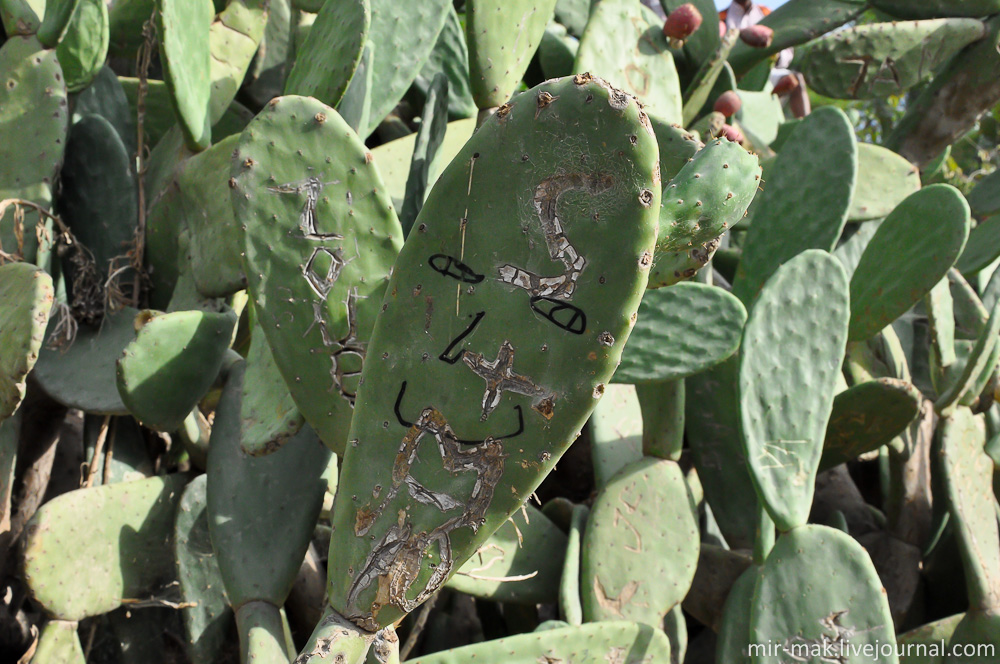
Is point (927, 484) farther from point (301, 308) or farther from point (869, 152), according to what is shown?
point (301, 308)

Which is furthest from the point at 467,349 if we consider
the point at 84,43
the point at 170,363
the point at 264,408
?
the point at 84,43

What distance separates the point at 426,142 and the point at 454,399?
0.73 metres

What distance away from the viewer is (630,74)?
6.19ft

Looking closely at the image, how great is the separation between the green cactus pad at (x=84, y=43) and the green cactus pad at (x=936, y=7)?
198 cm

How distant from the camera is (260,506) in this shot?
1.35m

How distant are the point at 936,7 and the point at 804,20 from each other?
0.34 metres

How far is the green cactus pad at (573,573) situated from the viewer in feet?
4.97

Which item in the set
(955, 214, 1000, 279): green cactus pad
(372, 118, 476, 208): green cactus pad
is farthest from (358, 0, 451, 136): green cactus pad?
(955, 214, 1000, 279): green cactus pad

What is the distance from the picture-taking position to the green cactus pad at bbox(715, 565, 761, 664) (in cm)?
157

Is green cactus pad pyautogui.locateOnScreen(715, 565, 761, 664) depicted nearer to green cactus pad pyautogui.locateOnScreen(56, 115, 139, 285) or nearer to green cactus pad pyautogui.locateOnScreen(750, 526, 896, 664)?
green cactus pad pyautogui.locateOnScreen(750, 526, 896, 664)

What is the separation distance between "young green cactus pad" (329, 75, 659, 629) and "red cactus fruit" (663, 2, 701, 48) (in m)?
1.30

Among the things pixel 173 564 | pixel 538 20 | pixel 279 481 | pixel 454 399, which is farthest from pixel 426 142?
pixel 173 564

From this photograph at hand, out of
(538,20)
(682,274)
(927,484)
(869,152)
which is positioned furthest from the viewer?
(869,152)

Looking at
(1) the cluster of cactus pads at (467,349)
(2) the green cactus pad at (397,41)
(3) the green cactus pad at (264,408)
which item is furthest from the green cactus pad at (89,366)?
(2) the green cactus pad at (397,41)
